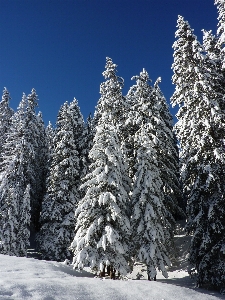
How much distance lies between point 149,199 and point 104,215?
13.9 feet

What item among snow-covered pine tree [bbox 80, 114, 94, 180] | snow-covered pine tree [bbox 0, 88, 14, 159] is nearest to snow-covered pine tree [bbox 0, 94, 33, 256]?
snow-covered pine tree [bbox 80, 114, 94, 180]

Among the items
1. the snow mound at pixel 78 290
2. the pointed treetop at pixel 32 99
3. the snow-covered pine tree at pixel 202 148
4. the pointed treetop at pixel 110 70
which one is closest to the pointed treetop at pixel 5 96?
the pointed treetop at pixel 32 99

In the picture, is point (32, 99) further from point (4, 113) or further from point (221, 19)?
point (221, 19)

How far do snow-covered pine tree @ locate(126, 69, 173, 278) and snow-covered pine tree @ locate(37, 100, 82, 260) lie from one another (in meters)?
9.94

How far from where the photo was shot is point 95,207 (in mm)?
20578

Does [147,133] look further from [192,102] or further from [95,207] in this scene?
[95,207]

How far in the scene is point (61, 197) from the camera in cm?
3139

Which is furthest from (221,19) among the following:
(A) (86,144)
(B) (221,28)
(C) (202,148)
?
(A) (86,144)

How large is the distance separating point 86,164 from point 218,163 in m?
18.5

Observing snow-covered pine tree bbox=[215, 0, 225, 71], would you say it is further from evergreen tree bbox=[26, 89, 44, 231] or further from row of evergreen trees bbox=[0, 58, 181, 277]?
evergreen tree bbox=[26, 89, 44, 231]

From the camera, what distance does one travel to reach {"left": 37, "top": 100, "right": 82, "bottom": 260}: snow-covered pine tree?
2972 centimetres

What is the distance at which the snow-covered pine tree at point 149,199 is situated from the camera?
20.6 meters

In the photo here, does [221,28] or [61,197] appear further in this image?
[61,197]

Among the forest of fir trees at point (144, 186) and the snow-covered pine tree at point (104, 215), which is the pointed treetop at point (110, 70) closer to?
the forest of fir trees at point (144, 186)
